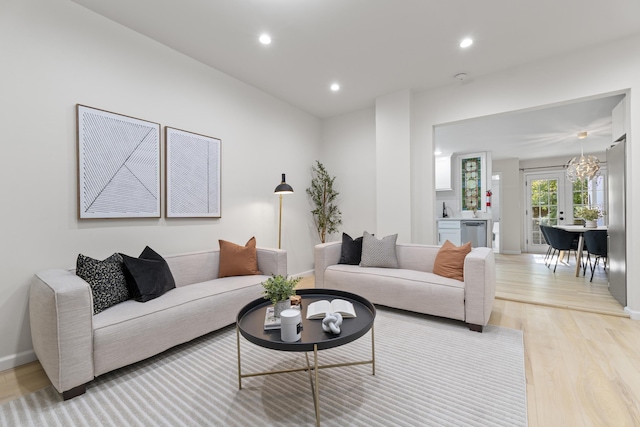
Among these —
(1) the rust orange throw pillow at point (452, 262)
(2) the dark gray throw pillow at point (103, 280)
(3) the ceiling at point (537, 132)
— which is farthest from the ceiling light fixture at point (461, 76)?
(2) the dark gray throw pillow at point (103, 280)

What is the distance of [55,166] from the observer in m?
2.22

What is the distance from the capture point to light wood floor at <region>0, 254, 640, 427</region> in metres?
1.54

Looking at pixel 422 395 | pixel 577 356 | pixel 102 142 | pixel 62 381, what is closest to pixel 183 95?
pixel 102 142

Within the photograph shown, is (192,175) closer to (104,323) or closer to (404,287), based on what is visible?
(104,323)

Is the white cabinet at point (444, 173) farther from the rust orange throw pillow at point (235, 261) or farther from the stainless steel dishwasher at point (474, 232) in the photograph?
the rust orange throw pillow at point (235, 261)

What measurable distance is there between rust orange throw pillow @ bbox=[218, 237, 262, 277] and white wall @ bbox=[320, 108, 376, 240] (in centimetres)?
213

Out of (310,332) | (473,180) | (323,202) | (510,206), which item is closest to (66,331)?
(310,332)

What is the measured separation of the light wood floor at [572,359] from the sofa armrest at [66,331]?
0.38 metres

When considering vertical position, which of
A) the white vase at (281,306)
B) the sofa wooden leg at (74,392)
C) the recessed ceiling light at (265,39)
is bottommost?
the sofa wooden leg at (74,392)

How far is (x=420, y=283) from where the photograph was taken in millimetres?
2791

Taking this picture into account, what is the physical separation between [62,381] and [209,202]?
200 cm

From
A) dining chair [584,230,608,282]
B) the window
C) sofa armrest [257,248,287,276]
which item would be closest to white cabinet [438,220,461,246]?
dining chair [584,230,608,282]

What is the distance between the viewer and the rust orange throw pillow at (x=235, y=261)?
3010 millimetres

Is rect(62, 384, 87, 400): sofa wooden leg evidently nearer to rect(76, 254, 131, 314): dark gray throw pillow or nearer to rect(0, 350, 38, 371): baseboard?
rect(76, 254, 131, 314): dark gray throw pillow
